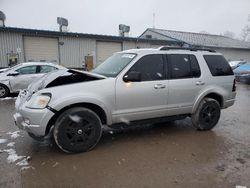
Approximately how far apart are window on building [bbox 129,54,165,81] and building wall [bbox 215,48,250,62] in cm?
2648

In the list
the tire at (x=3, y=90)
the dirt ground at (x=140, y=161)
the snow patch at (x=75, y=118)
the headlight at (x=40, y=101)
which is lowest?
the dirt ground at (x=140, y=161)

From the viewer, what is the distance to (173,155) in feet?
13.6

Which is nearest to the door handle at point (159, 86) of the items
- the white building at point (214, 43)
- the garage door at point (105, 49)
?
the garage door at point (105, 49)

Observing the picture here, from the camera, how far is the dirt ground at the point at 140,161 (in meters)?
3.27

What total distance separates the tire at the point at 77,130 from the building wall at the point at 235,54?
91.6ft

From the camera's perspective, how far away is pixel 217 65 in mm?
5672

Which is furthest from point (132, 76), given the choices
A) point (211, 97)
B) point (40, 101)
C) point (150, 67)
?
point (211, 97)

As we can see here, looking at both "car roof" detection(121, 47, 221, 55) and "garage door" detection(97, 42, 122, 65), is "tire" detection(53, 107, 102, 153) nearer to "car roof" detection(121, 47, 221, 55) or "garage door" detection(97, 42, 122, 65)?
"car roof" detection(121, 47, 221, 55)

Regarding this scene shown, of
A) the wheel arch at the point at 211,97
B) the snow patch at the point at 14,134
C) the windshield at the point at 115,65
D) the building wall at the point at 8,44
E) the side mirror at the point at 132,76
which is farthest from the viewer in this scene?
the building wall at the point at 8,44

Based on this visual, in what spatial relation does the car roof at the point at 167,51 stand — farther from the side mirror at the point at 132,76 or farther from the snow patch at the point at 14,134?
the snow patch at the point at 14,134

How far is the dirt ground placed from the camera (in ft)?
10.7

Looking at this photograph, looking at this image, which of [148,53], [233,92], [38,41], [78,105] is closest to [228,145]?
[233,92]

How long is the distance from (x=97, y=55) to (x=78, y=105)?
628 inches

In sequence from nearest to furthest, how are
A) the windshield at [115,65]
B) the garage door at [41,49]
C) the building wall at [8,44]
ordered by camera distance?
the windshield at [115,65]
the building wall at [8,44]
the garage door at [41,49]
